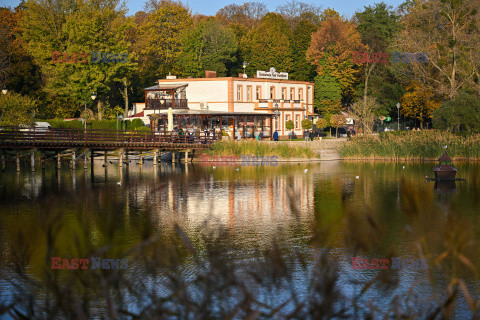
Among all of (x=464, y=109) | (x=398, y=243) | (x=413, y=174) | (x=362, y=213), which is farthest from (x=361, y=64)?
(x=398, y=243)

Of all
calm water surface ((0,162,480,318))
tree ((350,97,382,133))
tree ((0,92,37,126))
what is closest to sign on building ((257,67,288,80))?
tree ((350,97,382,133))

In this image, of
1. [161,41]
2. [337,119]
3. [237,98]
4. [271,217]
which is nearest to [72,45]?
[237,98]

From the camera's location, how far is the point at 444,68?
196 ft

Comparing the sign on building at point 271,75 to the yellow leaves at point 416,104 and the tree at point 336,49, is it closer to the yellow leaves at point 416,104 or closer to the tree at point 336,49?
the tree at point 336,49

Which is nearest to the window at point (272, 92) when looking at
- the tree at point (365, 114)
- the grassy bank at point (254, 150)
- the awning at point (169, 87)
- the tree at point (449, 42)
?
the tree at point (365, 114)

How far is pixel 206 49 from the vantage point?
81.8 m

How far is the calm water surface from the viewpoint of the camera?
586cm

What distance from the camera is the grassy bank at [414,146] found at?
47906 mm

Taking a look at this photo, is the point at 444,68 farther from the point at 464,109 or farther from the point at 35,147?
the point at 35,147

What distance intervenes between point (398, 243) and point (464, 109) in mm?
37217

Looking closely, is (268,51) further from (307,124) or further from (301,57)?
(307,124)

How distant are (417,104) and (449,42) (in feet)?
56.6

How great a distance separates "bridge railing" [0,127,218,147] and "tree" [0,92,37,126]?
205cm

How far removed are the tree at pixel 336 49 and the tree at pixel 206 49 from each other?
37.3ft
